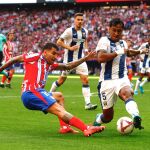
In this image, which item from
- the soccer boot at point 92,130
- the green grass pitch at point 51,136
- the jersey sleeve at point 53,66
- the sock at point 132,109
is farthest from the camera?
the jersey sleeve at point 53,66

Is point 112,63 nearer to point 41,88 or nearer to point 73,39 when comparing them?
point 41,88

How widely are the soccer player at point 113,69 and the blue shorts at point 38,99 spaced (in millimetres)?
1257

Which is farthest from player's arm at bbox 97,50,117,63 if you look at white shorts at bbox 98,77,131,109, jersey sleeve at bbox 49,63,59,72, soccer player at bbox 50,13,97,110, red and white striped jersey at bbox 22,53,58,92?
soccer player at bbox 50,13,97,110

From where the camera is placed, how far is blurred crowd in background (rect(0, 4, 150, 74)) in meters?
49.5

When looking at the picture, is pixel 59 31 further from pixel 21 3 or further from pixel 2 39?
pixel 2 39

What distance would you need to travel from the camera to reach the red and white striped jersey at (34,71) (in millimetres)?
11477

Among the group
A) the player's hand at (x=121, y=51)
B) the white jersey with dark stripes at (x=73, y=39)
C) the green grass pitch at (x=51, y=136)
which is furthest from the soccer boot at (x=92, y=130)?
the white jersey with dark stripes at (x=73, y=39)

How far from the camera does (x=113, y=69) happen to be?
1207 cm

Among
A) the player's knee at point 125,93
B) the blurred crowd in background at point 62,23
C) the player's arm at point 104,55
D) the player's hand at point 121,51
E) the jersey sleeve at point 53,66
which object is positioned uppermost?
the player's hand at point 121,51

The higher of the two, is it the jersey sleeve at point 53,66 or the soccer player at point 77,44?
the jersey sleeve at point 53,66

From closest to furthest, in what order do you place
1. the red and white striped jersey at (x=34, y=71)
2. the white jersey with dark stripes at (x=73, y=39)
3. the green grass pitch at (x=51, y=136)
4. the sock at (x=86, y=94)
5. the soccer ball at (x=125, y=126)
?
the green grass pitch at (x=51, y=136) → the red and white striped jersey at (x=34, y=71) → the soccer ball at (x=125, y=126) → the sock at (x=86, y=94) → the white jersey with dark stripes at (x=73, y=39)

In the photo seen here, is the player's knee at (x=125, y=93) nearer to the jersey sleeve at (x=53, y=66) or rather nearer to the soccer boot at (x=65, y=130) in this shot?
the soccer boot at (x=65, y=130)

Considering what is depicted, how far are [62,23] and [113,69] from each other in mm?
44249

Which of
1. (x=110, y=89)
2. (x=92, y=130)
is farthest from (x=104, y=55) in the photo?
(x=92, y=130)
